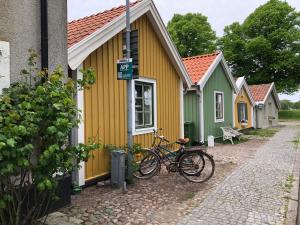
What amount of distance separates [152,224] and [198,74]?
8.95m

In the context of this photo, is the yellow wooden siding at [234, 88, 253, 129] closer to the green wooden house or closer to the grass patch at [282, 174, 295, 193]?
the green wooden house

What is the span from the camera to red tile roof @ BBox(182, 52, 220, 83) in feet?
39.8

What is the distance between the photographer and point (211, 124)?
517 inches

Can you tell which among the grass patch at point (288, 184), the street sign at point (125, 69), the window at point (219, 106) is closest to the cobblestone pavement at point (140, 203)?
the grass patch at point (288, 184)

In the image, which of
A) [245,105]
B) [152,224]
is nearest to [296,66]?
[245,105]

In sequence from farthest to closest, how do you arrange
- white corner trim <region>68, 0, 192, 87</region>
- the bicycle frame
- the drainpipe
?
the bicycle frame < white corner trim <region>68, 0, 192, 87</region> < the drainpipe

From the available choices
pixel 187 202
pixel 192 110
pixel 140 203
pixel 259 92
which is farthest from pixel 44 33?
pixel 259 92

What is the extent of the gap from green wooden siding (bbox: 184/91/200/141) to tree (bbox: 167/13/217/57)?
87.8 feet

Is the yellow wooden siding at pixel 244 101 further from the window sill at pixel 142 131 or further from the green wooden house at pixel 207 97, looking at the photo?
the window sill at pixel 142 131

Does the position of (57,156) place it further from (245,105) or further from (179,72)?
(245,105)

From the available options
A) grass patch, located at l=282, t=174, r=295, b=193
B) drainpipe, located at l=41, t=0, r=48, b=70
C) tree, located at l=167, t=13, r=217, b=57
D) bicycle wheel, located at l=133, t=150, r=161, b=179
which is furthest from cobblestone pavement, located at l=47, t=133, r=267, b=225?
tree, located at l=167, t=13, r=217, b=57

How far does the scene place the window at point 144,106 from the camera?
7.39m

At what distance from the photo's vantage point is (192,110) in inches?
480

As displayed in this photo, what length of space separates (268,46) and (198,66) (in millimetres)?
24560
